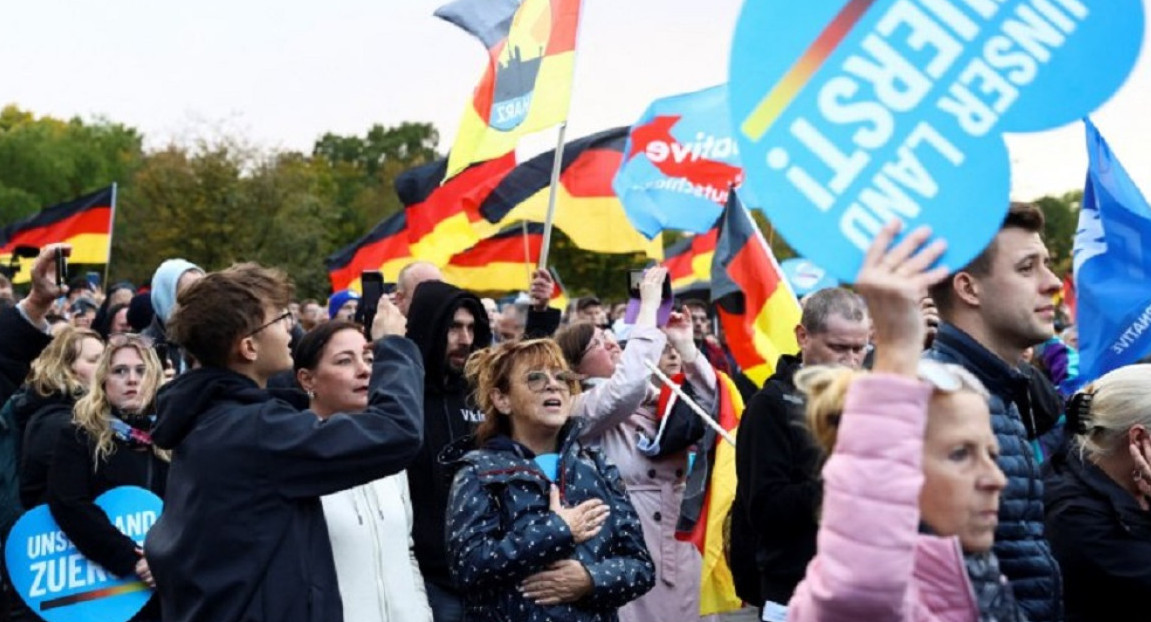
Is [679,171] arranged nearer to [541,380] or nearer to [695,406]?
[695,406]

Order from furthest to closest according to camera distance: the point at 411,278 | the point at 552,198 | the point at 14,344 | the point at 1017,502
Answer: the point at 552,198 < the point at 411,278 < the point at 14,344 < the point at 1017,502

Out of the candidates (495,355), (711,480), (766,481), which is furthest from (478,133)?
(766,481)

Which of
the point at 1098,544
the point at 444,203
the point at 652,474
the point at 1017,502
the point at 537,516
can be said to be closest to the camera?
the point at 1017,502

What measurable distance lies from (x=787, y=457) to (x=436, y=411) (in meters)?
1.57

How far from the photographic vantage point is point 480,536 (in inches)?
212

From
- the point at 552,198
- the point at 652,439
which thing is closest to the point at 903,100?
the point at 652,439

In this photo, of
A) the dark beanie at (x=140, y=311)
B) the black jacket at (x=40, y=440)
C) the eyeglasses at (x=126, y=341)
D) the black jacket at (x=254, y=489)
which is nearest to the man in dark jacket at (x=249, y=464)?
the black jacket at (x=254, y=489)

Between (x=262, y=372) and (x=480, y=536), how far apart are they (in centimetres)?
109

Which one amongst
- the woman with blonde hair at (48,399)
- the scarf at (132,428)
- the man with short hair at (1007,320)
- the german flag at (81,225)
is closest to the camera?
the man with short hair at (1007,320)

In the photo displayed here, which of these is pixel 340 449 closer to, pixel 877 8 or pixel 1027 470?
pixel 1027 470

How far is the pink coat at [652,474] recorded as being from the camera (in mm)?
7332

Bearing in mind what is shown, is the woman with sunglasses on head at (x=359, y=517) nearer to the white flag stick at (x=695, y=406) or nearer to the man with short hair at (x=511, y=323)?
the white flag stick at (x=695, y=406)

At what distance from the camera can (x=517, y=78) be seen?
10.4m

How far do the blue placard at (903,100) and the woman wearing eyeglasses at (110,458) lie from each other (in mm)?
4539
